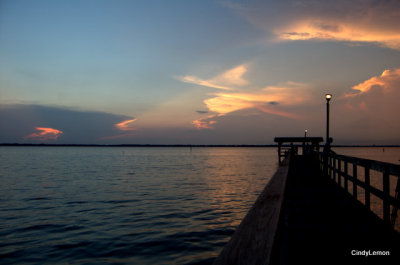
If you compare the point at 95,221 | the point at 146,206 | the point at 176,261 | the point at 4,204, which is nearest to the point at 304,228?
the point at 176,261

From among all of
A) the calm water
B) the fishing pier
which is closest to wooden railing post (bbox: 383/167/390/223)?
the fishing pier

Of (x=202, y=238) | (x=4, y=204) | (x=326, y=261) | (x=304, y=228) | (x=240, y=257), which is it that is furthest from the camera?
(x=4, y=204)

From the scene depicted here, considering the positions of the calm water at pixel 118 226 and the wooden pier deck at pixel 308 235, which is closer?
the wooden pier deck at pixel 308 235

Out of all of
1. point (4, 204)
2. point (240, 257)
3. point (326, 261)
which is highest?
point (240, 257)

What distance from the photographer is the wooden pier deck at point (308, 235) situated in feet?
7.14

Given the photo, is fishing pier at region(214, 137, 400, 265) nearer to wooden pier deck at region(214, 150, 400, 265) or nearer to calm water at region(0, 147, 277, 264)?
wooden pier deck at region(214, 150, 400, 265)

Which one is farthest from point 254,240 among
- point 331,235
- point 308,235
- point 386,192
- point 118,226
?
point 118,226

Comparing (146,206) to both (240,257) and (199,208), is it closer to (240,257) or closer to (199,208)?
(199,208)

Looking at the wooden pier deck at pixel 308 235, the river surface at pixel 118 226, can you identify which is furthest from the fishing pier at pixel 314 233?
the river surface at pixel 118 226

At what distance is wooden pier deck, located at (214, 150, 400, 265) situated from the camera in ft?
7.14

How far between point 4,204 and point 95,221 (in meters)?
6.64

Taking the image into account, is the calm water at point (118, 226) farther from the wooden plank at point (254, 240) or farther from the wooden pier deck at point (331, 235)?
the wooden plank at point (254, 240)

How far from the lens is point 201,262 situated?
22.6 ft

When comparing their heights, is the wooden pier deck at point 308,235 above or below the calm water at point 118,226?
above
